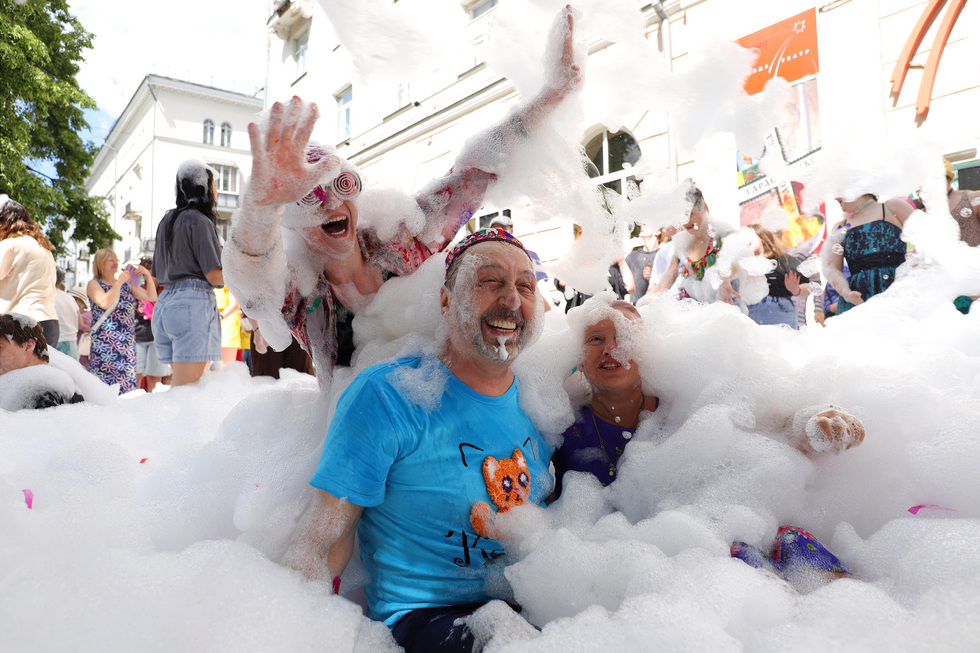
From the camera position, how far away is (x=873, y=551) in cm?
143

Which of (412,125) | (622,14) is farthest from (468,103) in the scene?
(622,14)

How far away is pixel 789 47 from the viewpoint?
19.2 ft

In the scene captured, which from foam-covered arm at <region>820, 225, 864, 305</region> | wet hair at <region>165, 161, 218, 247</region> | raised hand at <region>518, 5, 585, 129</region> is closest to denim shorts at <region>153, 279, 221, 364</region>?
wet hair at <region>165, 161, 218, 247</region>

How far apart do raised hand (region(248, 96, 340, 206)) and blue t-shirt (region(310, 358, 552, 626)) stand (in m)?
0.46

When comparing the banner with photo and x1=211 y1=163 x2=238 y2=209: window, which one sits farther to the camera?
x1=211 y1=163 x2=238 y2=209: window

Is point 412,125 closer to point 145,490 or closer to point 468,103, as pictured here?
point 468,103

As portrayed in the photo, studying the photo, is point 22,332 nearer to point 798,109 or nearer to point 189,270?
point 189,270

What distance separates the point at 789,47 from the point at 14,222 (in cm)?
626

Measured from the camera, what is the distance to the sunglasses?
67.7 inches

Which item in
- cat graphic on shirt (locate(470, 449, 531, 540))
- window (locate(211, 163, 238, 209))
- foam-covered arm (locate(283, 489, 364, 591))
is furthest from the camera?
window (locate(211, 163, 238, 209))

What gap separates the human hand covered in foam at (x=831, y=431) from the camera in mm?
1577

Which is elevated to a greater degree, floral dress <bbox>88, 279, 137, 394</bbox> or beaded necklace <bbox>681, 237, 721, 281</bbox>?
beaded necklace <bbox>681, 237, 721, 281</bbox>

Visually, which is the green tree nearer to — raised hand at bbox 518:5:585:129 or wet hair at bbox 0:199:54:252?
wet hair at bbox 0:199:54:252

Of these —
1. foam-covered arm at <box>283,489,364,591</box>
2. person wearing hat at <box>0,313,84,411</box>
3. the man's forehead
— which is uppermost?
the man's forehead
